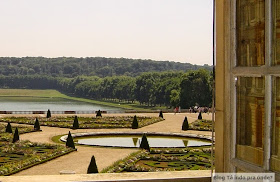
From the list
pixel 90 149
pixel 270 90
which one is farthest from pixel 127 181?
pixel 90 149

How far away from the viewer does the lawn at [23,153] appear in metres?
16.5

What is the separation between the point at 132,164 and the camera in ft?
56.6

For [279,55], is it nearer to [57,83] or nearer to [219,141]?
[219,141]

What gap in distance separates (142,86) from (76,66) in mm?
86761

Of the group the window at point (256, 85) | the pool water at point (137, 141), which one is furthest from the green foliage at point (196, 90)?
the window at point (256, 85)

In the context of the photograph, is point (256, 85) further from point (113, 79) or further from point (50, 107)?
point (113, 79)

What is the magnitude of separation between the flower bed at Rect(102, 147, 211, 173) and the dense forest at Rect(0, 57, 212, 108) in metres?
41.6

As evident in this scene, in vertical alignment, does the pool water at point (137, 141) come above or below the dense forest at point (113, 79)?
below

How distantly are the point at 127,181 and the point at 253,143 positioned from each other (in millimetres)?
1232

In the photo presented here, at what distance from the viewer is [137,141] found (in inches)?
991

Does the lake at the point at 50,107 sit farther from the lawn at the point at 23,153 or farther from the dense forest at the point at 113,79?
the lawn at the point at 23,153

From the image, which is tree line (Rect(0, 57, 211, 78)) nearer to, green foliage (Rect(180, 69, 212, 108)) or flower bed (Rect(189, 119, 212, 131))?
green foliage (Rect(180, 69, 212, 108))

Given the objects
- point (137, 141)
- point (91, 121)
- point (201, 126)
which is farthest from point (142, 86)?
point (137, 141)

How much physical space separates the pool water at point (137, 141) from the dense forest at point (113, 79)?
1406 inches
